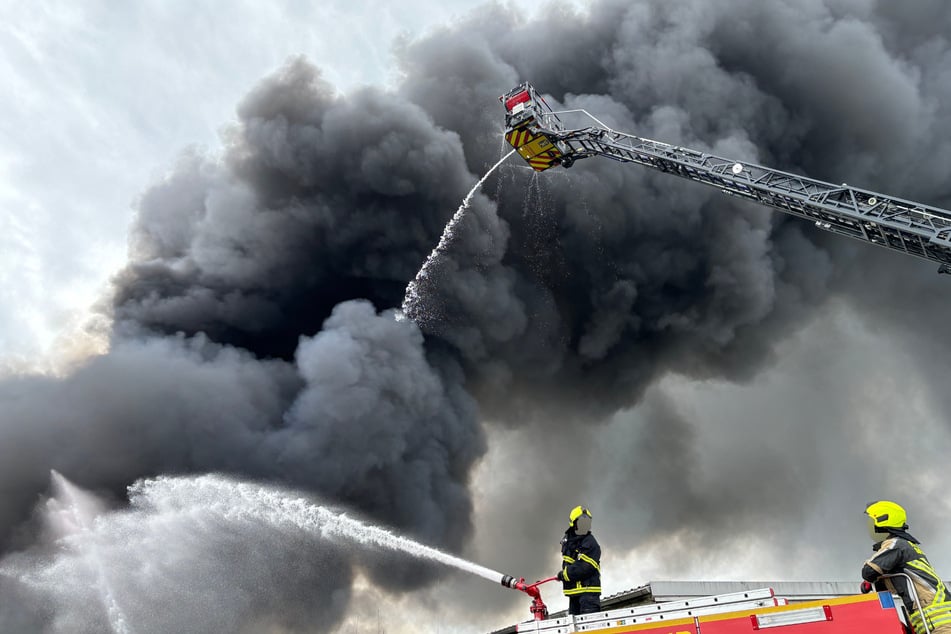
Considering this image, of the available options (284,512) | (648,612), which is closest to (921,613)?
(648,612)

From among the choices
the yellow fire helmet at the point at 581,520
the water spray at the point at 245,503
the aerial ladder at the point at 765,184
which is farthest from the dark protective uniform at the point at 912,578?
the water spray at the point at 245,503

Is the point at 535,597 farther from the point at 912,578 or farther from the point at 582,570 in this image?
the point at 912,578

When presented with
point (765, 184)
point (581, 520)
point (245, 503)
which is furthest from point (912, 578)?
point (245, 503)

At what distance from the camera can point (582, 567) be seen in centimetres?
670

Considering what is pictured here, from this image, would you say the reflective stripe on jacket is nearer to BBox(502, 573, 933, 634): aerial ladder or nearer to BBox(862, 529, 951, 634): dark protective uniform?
BBox(502, 573, 933, 634): aerial ladder

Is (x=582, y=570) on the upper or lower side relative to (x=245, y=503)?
lower

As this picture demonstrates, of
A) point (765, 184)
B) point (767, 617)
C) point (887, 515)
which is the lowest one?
point (767, 617)

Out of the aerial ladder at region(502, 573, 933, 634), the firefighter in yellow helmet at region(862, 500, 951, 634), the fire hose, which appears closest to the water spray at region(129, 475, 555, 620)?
the fire hose

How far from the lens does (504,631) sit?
22.2 ft

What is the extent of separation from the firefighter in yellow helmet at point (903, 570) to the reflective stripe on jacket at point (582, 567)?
109 inches

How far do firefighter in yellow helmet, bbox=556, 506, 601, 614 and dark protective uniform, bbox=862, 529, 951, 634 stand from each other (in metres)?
2.85

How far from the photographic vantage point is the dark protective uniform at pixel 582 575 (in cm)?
667

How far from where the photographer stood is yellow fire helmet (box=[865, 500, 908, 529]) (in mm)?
4656

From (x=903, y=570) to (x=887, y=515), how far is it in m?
0.44
